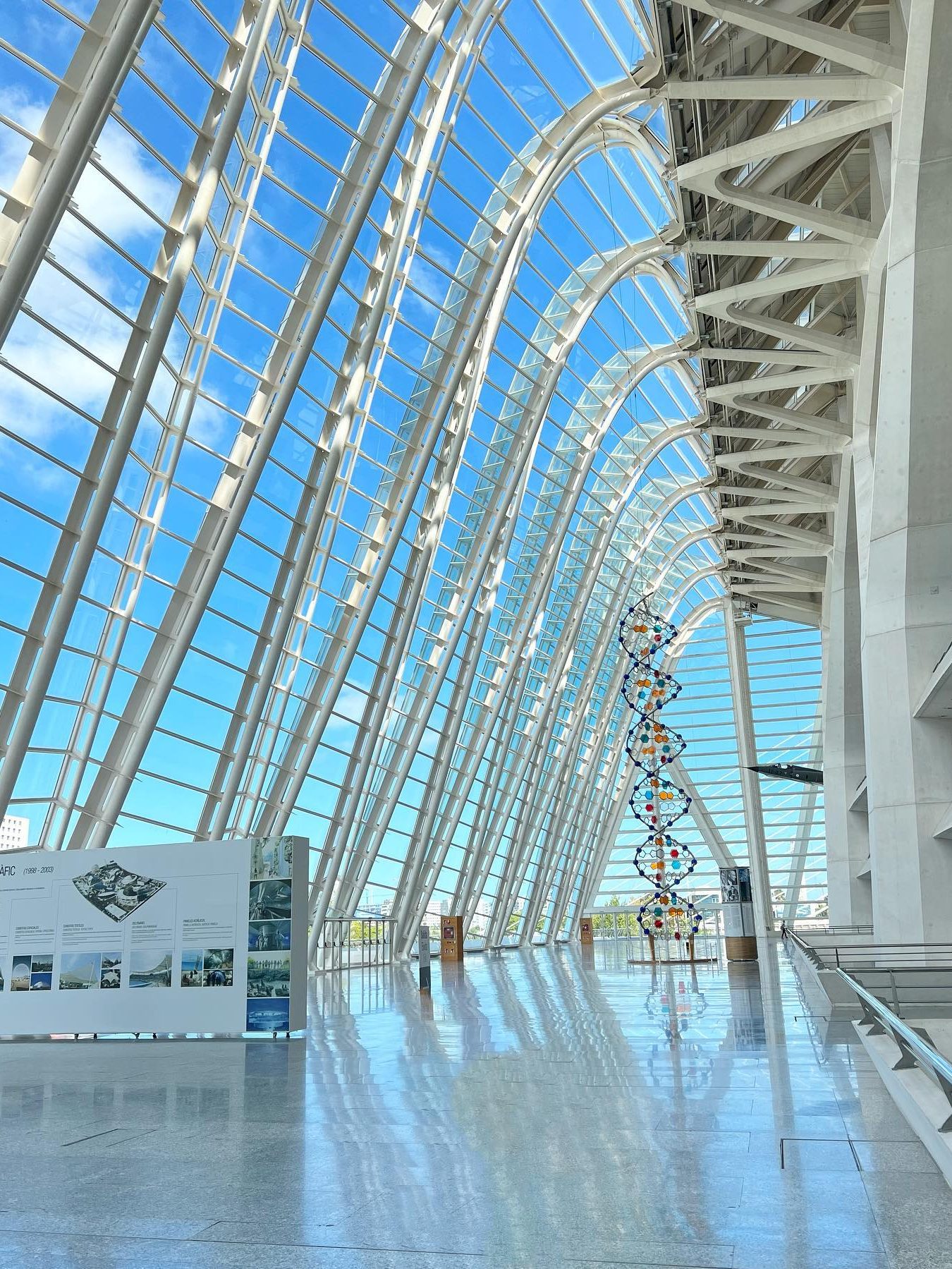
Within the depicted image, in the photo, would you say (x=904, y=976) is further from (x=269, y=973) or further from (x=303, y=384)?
(x=303, y=384)

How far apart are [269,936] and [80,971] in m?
2.88

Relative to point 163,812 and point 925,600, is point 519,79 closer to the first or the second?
point 925,600

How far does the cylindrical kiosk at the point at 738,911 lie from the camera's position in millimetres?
30297

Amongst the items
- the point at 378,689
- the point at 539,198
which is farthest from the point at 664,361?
the point at 378,689

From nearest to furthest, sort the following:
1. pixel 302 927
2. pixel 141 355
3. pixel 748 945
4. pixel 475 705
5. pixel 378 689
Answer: pixel 302 927, pixel 141 355, pixel 378 689, pixel 748 945, pixel 475 705

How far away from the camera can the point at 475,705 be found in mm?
34656

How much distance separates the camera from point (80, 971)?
15016 millimetres

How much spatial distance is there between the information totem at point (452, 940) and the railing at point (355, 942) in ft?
5.41

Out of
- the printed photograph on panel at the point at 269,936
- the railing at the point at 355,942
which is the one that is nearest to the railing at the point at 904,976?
the printed photograph on panel at the point at 269,936

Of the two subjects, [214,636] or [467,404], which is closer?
[214,636]

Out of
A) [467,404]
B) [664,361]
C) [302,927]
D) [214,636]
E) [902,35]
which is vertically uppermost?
[664,361]

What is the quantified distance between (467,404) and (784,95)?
1073cm

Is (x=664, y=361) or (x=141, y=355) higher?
(x=664, y=361)

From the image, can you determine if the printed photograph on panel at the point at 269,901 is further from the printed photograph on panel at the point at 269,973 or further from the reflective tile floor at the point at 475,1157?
the reflective tile floor at the point at 475,1157
